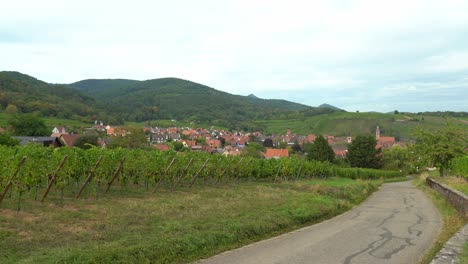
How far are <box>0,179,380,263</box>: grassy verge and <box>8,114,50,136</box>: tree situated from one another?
239 feet

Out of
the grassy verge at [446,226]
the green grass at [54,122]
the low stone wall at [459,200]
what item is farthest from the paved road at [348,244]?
the green grass at [54,122]

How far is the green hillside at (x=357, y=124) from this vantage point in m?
142

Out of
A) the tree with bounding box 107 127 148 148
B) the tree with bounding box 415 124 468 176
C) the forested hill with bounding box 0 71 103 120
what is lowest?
the tree with bounding box 107 127 148 148

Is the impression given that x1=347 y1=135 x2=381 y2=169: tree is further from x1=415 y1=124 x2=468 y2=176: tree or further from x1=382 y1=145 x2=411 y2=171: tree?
x1=415 y1=124 x2=468 y2=176: tree

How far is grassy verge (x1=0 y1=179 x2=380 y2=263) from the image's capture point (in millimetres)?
7254

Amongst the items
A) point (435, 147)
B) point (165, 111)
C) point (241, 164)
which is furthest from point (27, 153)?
point (165, 111)

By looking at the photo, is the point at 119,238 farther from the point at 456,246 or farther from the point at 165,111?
the point at 165,111

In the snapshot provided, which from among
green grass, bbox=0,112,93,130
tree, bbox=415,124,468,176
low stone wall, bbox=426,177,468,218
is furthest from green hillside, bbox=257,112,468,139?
low stone wall, bbox=426,177,468,218

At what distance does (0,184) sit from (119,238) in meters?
5.90

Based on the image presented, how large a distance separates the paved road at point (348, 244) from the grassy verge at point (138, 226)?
1.88 feet

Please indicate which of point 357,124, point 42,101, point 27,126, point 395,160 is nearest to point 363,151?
point 395,160

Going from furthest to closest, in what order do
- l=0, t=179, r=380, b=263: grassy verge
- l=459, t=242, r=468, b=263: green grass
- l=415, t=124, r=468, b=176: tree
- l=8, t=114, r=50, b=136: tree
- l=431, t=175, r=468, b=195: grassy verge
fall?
l=8, t=114, r=50, b=136: tree < l=415, t=124, r=468, b=176: tree < l=431, t=175, r=468, b=195: grassy verge < l=0, t=179, r=380, b=263: grassy verge < l=459, t=242, r=468, b=263: green grass

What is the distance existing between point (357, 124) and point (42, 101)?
110m

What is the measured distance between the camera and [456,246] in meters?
7.28
